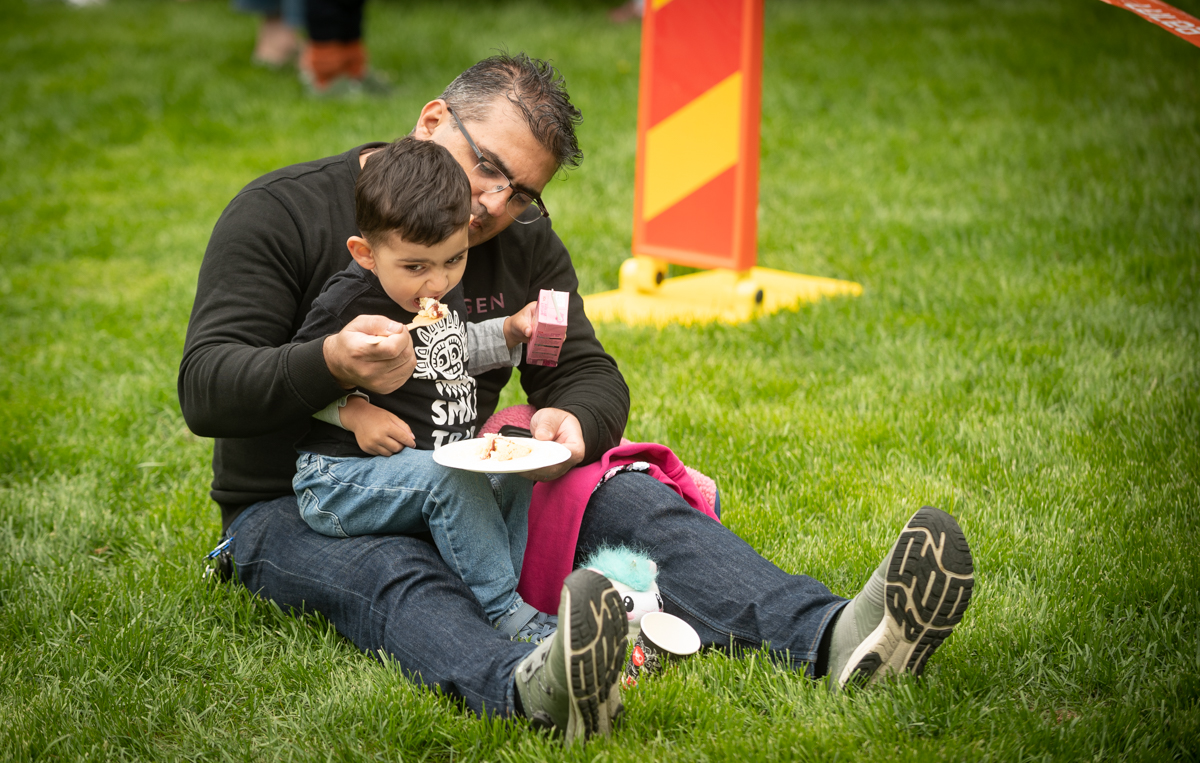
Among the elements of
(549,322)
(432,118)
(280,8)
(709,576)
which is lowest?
(709,576)

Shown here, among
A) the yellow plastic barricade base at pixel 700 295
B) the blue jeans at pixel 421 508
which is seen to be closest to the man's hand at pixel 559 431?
the blue jeans at pixel 421 508

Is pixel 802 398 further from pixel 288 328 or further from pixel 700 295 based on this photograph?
pixel 288 328

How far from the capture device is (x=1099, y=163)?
20.5 feet

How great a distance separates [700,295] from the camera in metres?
4.59

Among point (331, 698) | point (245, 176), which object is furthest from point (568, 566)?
point (245, 176)

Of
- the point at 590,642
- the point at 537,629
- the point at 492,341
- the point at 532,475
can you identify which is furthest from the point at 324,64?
the point at 590,642

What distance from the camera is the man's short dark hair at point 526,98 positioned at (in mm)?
2146

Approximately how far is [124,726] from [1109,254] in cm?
455

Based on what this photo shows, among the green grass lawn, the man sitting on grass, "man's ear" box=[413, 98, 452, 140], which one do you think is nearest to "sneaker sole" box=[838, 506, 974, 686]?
the man sitting on grass

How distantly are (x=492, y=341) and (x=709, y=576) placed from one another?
0.67m

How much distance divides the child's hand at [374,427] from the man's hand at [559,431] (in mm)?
285

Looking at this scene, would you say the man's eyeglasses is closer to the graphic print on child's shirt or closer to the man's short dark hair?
the man's short dark hair

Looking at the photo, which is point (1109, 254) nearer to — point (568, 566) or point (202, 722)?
point (568, 566)

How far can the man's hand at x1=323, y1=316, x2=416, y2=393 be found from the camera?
6.11 feet
